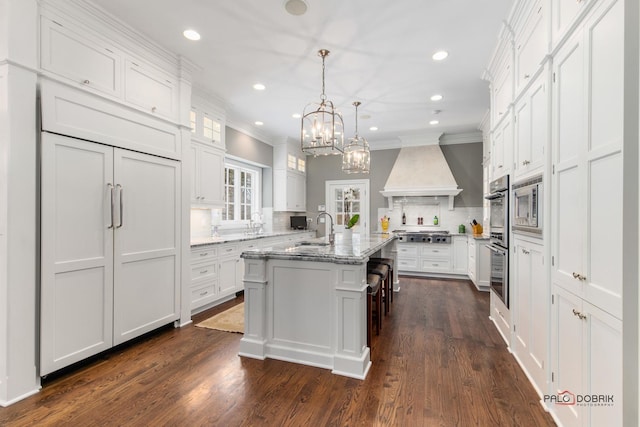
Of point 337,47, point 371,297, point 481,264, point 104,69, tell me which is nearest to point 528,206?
point 371,297

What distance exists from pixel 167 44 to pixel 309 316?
2977 mm

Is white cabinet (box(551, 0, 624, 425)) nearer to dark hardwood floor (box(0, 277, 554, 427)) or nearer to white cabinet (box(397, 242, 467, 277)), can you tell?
dark hardwood floor (box(0, 277, 554, 427))

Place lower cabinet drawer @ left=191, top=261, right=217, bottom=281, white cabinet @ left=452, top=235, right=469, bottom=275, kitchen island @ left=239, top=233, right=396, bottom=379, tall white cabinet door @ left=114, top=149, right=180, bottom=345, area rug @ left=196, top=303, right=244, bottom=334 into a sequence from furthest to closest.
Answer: white cabinet @ left=452, top=235, right=469, bottom=275 → lower cabinet drawer @ left=191, top=261, right=217, bottom=281 → area rug @ left=196, top=303, right=244, bottom=334 → tall white cabinet door @ left=114, top=149, right=180, bottom=345 → kitchen island @ left=239, top=233, right=396, bottom=379

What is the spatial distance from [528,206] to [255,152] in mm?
4858

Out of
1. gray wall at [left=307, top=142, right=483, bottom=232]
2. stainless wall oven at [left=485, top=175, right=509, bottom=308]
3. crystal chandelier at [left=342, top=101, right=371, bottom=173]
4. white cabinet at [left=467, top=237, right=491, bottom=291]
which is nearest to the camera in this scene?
stainless wall oven at [left=485, top=175, right=509, bottom=308]

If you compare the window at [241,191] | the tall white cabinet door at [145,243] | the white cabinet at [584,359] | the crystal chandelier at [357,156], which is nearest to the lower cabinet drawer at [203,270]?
the tall white cabinet door at [145,243]

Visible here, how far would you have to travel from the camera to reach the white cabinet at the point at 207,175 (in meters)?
4.25

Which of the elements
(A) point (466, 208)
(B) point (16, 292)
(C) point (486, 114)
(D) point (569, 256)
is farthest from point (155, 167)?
(A) point (466, 208)

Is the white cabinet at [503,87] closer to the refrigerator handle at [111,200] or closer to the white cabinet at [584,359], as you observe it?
the white cabinet at [584,359]

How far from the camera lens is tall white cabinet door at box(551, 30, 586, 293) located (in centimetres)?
156

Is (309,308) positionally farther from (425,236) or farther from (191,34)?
(425,236)

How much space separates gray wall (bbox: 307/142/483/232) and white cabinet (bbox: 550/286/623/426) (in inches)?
191

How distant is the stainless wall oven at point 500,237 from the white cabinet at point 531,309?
0.52 ft

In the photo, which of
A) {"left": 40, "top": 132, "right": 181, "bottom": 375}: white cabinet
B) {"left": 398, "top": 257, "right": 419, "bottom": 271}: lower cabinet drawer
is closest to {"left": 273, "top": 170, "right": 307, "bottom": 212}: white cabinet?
{"left": 398, "top": 257, "right": 419, "bottom": 271}: lower cabinet drawer
